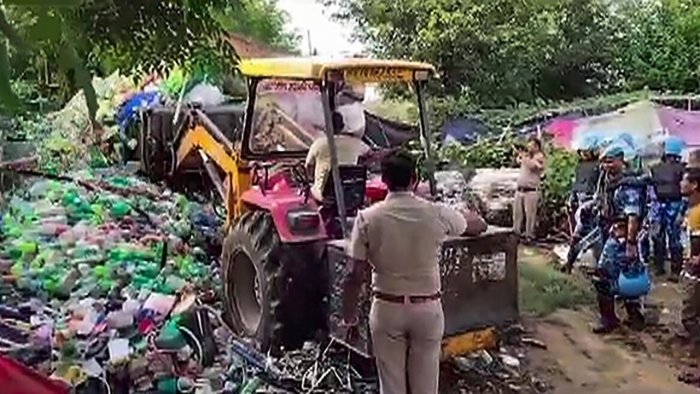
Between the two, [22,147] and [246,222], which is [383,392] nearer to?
[246,222]

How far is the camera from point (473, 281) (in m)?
6.38

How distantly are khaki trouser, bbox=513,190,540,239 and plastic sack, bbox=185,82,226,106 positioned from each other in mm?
3501

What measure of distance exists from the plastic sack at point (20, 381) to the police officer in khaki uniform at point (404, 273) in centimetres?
317

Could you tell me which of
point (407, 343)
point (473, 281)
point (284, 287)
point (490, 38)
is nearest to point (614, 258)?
point (473, 281)

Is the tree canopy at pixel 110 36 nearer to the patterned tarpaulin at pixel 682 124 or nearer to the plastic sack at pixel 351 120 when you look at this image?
the plastic sack at pixel 351 120

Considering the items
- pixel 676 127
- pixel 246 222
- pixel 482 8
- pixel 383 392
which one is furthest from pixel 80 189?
pixel 482 8

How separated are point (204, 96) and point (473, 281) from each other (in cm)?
562

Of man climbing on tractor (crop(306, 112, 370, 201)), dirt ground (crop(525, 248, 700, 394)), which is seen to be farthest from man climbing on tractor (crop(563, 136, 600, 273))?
man climbing on tractor (crop(306, 112, 370, 201))

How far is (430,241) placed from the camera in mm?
4945

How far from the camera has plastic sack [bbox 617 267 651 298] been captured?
26.3 feet

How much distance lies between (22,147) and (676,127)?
7667 mm

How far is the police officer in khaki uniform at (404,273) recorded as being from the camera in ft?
16.1

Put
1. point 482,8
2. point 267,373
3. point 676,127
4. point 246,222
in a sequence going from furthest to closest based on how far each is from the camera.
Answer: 1. point 482,8
2. point 676,127
3. point 246,222
4. point 267,373

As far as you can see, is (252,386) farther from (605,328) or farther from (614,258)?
(614,258)
